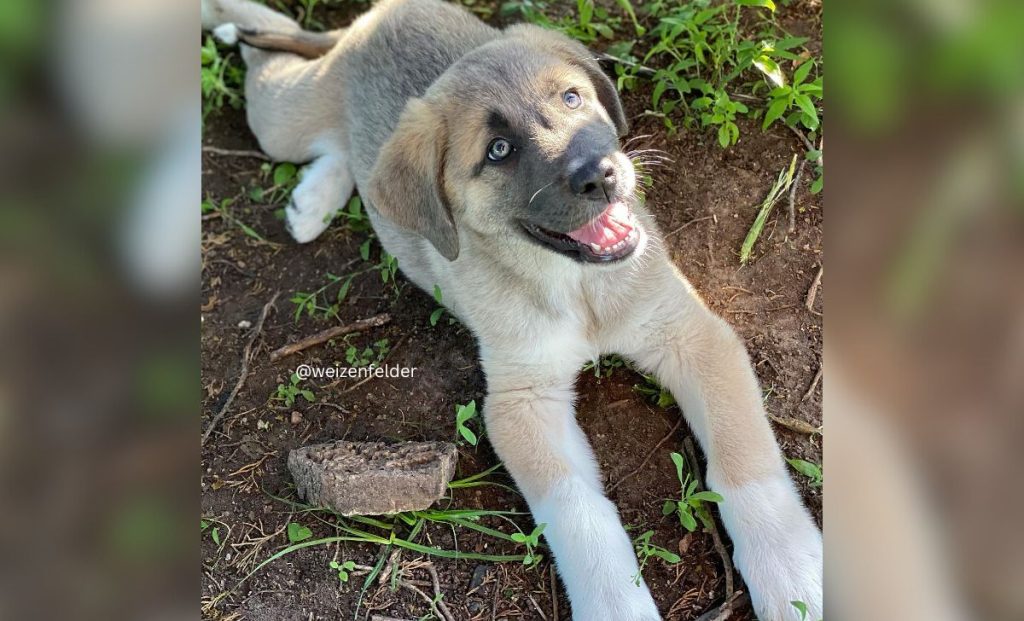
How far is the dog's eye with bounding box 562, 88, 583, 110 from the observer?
8.25ft

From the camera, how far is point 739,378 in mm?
2648

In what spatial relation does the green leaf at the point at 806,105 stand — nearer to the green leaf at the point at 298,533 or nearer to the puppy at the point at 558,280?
the puppy at the point at 558,280

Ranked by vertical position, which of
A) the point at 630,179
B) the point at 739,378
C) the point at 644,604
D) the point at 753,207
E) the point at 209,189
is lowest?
the point at 644,604

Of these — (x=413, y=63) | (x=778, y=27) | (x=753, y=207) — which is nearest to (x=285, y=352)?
(x=413, y=63)

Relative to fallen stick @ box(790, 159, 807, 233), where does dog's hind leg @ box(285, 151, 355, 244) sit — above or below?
below

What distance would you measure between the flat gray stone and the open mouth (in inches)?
32.8

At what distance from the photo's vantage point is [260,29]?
138 inches

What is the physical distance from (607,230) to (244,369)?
1.49m

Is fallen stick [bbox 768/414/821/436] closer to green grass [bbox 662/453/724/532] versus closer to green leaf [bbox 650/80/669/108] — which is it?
green grass [bbox 662/453/724/532]

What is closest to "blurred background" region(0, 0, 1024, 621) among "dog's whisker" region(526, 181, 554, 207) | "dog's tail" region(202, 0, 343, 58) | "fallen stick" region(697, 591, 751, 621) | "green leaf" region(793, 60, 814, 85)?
"fallen stick" region(697, 591, 751, 621)

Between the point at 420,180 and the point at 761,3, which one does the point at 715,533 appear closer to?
the point at 420,180
